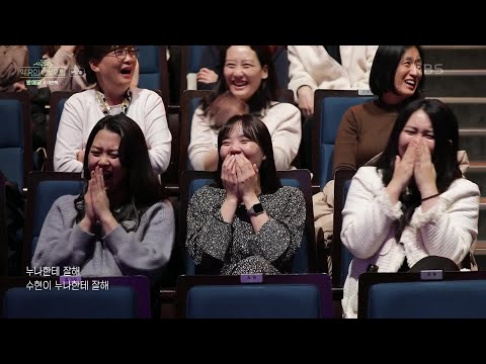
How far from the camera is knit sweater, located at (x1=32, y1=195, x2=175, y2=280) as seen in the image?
70.1 inches

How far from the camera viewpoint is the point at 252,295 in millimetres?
1668

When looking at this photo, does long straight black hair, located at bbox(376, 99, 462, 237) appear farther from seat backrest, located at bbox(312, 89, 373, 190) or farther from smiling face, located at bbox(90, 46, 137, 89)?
smiling face, located at bbox(90, 46, 137, 89)

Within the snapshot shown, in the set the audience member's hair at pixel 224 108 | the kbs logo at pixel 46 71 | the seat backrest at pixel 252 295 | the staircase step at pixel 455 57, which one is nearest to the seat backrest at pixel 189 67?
the audience member's hair at pixel 224 108

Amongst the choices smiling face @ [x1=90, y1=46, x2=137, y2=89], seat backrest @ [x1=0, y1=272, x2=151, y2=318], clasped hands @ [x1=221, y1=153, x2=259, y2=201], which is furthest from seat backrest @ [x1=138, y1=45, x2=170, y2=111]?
seat backrest @ [x1=0, y1=272, x2=151, y2=318]

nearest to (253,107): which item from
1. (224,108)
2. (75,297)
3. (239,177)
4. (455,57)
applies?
(224,108)

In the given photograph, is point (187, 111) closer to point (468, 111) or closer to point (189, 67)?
point (189, 67)

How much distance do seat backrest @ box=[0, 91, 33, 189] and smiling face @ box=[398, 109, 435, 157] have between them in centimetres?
71

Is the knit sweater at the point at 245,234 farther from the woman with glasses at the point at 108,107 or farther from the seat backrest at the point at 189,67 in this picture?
the seat backrest at the point at 189,67
